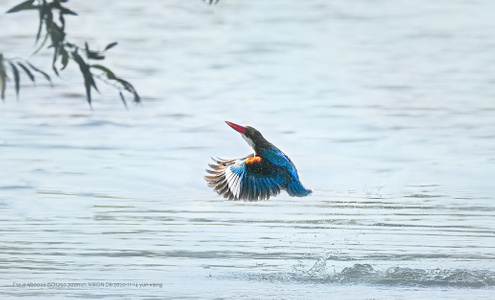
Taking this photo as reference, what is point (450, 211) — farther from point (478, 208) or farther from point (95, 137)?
point (95, 137)

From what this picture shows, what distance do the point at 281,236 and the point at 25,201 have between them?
153cm

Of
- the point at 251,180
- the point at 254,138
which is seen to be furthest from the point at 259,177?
the point at 254,138

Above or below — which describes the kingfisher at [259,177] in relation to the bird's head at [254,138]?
below

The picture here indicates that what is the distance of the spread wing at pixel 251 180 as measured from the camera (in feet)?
15.7

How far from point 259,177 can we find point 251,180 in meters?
0.04

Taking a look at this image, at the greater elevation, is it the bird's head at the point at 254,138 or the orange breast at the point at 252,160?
the bird's head at the point at 254,138

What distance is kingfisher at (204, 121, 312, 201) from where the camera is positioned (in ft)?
15.7

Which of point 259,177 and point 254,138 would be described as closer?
point 259,177

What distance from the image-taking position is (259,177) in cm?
482

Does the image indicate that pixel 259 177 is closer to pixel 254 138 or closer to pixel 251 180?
pixel 251 180

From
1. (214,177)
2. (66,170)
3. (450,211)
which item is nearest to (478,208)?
(450,211)

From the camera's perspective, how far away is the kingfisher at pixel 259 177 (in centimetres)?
480

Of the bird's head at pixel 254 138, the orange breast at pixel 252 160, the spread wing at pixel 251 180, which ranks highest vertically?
the bird's head at pixel 254 138

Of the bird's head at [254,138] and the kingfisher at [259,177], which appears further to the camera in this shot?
the bird's head at [254,138]
